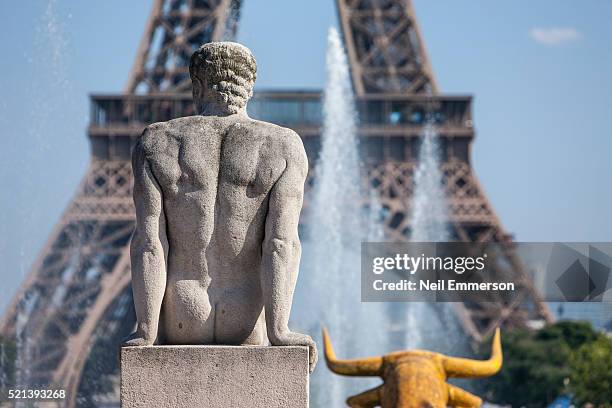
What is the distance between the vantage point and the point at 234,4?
5062 centimetres

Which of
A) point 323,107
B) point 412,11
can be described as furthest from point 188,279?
point 412,11

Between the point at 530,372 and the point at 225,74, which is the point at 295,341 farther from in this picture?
the point at 530,372

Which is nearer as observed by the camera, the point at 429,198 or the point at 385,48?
the point at 429,198

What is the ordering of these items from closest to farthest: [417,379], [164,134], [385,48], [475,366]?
[164,134] < [475,366] < [417,379] < [385,48]

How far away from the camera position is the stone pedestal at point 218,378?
8.12 meters

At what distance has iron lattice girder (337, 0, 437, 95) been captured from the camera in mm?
52219

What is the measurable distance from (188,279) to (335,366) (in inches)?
90.0

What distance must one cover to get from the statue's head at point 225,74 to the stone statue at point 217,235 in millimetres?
228

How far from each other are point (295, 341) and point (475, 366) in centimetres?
291

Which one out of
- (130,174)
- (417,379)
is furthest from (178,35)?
(417,379)

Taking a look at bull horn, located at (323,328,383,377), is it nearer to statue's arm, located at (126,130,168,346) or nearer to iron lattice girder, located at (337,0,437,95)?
statue's arm, located at (126,130,168,346)

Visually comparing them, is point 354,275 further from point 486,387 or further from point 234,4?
point 486,387

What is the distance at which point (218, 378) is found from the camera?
813cm

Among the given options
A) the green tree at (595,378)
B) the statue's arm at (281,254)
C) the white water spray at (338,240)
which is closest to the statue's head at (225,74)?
the statue's arm at (281,254)
